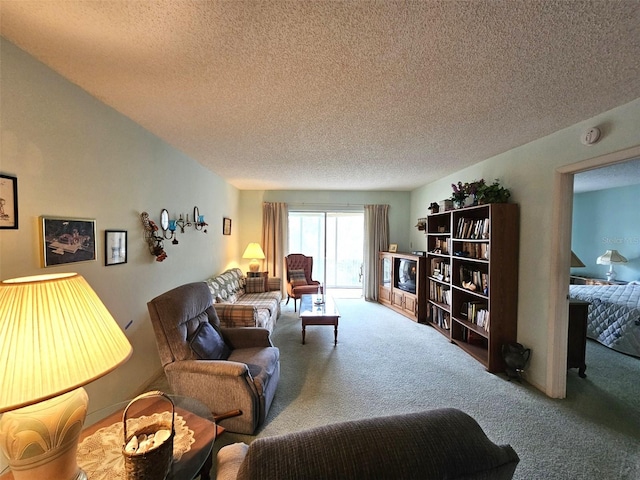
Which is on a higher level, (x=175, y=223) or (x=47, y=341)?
(x=175, y=223)

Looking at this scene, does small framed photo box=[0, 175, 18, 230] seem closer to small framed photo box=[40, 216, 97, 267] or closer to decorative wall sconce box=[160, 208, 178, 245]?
small framed photo box=[40, 216, 97, 267]

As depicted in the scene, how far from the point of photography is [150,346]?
2.55 metres

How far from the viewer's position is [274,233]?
18.2 ft

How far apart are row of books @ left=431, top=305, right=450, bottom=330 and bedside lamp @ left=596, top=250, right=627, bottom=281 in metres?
3.53

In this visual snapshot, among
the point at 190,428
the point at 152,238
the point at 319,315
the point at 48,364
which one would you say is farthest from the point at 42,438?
the point at 319,315

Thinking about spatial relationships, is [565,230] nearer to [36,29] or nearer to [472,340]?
[472,340]

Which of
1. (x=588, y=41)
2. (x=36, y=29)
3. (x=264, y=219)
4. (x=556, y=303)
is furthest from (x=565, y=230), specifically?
(x=264, y=219)

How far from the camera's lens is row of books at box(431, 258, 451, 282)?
3.80 meters

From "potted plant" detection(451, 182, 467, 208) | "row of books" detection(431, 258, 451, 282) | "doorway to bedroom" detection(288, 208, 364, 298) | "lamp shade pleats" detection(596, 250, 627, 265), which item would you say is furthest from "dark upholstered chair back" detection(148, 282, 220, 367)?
"lamp shade pleats" detection(596, 250, 627, 265)

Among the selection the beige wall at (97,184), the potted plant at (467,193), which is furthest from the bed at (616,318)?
the beige wall at (97,184)

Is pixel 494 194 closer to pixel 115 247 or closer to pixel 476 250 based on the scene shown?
pixel 476 250

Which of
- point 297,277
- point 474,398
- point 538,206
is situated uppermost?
point 538,206

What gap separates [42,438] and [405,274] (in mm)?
4692

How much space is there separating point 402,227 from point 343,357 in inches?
139
